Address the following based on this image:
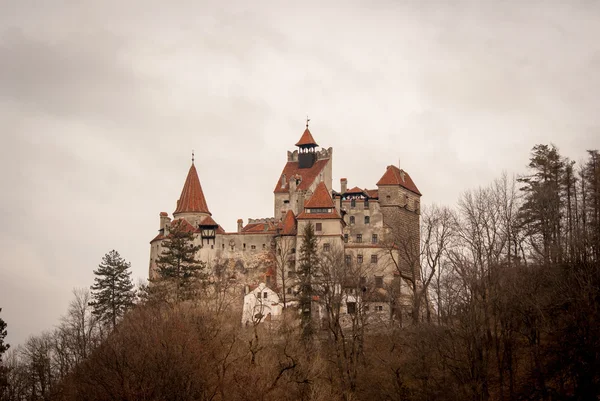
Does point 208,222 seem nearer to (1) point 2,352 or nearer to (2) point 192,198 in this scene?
(2) point 192,198

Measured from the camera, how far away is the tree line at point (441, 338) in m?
43.9

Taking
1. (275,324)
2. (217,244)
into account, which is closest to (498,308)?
(275,324)

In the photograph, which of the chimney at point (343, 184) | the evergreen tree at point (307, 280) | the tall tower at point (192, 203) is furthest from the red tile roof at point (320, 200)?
the tall tower at point (192, 203)

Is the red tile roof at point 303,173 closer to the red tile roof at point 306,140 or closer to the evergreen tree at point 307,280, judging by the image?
the red tile roof at point 306,140

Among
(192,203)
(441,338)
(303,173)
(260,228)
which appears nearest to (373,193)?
(303,173)

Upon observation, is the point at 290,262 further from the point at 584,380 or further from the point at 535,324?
the point at 584,380

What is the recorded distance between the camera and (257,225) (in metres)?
90.4

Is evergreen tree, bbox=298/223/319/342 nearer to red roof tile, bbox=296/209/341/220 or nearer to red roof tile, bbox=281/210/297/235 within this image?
red roof tile, bbox=296/209/341/220

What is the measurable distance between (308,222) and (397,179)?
13.1 meters

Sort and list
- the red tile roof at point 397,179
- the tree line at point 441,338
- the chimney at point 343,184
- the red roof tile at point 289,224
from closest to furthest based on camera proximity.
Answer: the tree line at point 441,338
the red roof tile at point 289,224
the red tile roof at point 397,179
the chimney at point 343,184

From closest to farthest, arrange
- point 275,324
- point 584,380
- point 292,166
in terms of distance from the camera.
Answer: point 584,380 → point 275,324 → point 292,166

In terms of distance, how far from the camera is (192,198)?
92.5 metres

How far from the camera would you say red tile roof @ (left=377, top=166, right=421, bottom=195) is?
89.6 m

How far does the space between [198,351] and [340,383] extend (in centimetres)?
1231
